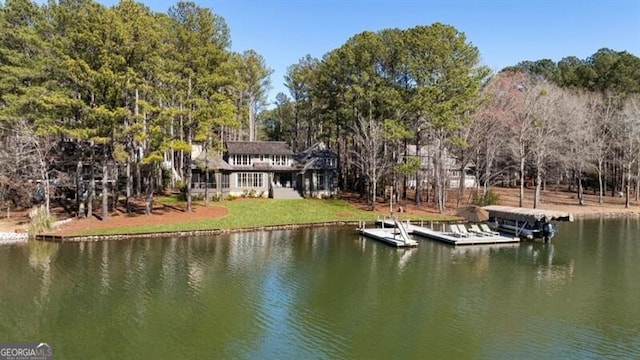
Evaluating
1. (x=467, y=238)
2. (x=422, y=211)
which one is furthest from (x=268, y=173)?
(x=467, y=238)

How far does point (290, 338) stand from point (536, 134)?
43945 millimetres

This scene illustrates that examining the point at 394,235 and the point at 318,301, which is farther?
the point at 394,235

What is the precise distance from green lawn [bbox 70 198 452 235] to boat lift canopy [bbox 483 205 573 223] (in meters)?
5.91

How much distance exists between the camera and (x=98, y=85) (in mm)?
34156

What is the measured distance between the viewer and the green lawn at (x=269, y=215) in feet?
113

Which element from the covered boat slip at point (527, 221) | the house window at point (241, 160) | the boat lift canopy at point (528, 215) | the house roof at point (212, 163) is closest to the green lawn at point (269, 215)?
Answer: the house roof at point (212, 163)

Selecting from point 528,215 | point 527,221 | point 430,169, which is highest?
point 430,169

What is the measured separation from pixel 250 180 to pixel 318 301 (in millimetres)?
33139

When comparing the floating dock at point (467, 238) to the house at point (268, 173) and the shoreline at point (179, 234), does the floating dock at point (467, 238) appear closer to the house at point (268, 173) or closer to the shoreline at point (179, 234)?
the shoreline at point (179, 234)

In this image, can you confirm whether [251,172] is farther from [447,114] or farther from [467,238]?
[467,238]

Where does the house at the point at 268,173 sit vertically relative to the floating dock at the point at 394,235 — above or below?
above

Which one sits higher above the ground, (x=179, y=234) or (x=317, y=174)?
(x=317, y=174)

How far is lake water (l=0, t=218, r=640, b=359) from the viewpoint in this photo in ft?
47.2

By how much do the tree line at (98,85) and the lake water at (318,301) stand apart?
8.73m
